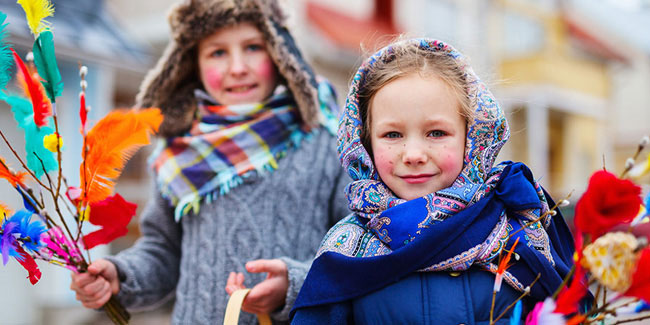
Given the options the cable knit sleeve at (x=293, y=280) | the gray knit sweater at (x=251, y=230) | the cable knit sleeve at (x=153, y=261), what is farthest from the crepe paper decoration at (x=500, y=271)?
the cable knit sleeve at (x=153, y=261)

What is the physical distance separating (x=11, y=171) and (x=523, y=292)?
4.10 feet

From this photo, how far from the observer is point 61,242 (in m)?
1.67

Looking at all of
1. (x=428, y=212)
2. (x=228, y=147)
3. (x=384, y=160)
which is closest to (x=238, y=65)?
(x=228, y=147)

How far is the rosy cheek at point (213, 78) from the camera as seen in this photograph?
210 centimetres

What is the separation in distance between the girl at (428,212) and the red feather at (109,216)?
22.0 inches

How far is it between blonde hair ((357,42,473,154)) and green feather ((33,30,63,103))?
0.74 m

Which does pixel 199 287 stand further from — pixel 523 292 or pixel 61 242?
pixel 523 292

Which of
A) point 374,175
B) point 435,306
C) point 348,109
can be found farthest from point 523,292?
point 348,109

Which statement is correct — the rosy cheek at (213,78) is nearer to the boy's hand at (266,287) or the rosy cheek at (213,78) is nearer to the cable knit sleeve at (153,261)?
the cable knit sleeve at (153,261)

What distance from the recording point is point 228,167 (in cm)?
210

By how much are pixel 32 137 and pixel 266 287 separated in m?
0.71

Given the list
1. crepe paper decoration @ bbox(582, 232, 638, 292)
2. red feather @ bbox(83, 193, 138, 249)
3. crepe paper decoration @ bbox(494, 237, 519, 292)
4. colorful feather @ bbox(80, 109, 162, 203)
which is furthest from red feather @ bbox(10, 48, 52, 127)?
crepe paper decoration @ bbox(582, 232, 638, 292)

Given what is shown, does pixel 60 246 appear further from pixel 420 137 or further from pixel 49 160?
pixel 420 137

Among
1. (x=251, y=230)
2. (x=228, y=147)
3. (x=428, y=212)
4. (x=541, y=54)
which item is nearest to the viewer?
(x=428, y=212)
